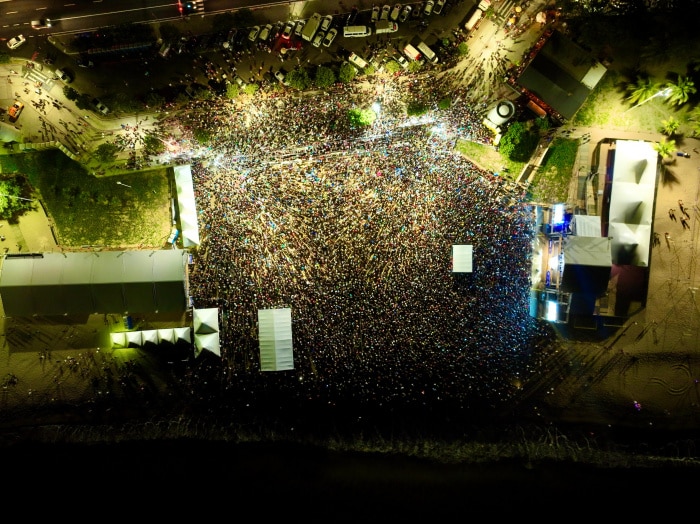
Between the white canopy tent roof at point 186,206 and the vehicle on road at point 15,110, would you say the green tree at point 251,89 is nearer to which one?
the white canopy tent roof at point 186,206

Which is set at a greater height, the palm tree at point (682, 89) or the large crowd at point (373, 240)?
the palm tree at point (682, 89)

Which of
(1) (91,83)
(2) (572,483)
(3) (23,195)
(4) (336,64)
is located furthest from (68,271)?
(2) (572,483)

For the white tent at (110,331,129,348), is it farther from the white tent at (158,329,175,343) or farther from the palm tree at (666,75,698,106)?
the palm tree at (666,75,698,106)

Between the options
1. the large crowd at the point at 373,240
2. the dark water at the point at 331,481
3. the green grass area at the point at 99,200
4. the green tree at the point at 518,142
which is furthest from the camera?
the dark water at the point at 331,481

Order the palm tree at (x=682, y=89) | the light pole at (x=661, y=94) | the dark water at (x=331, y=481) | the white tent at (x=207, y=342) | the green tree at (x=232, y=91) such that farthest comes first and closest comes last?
1. the dark water at (x=331, y=481)
2. the green tree at (x=232, y=91)
3. the white tent at (x=207, y=342)
4. the light pole at (x=661, y=94)
5. the palm tree at (x=682, y=89)


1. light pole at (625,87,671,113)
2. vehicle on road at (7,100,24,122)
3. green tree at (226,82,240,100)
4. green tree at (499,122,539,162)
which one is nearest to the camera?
green tree at (499,122,539,162)

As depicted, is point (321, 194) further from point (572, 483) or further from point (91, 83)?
point (572, 483)

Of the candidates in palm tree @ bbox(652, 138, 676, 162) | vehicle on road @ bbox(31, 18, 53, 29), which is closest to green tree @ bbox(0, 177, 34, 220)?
vehicle on road @ bbox(31, 18, 53, 29)

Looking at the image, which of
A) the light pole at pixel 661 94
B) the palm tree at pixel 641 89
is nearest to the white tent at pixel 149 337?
the palm tree at pixel 641 89
